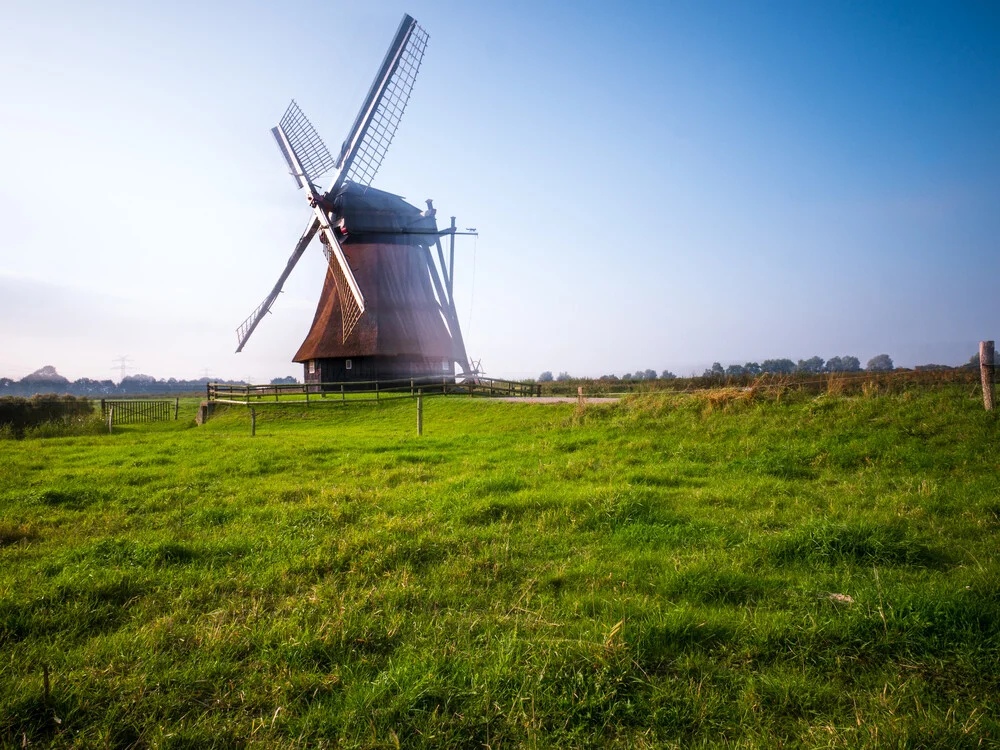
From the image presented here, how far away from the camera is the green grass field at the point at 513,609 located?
2.68 metres

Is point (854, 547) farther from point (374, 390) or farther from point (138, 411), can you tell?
point (138, 411)

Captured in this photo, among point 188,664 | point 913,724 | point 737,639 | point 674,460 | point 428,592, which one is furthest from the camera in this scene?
point 674,460

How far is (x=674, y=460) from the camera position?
9453 millimetres

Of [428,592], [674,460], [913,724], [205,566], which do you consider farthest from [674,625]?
[674,460]

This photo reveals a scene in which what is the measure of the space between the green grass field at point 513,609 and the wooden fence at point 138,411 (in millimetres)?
26965

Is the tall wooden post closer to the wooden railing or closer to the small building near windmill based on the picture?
the wooden railing

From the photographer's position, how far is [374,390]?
33312 mm

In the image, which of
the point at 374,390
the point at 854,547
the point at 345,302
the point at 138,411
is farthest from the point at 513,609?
the point at 138,411

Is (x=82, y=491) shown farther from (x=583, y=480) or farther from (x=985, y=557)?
(x=985, y=557)

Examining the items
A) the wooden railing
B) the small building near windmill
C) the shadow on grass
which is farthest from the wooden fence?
the shadow on grass

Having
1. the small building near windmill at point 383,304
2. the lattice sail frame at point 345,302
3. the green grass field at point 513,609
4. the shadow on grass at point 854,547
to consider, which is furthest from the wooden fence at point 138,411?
the shadow on grass at point 854,547

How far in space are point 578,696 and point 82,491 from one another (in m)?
8.35

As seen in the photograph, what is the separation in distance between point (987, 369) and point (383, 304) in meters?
29.4

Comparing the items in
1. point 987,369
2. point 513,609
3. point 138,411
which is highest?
point 987,369
